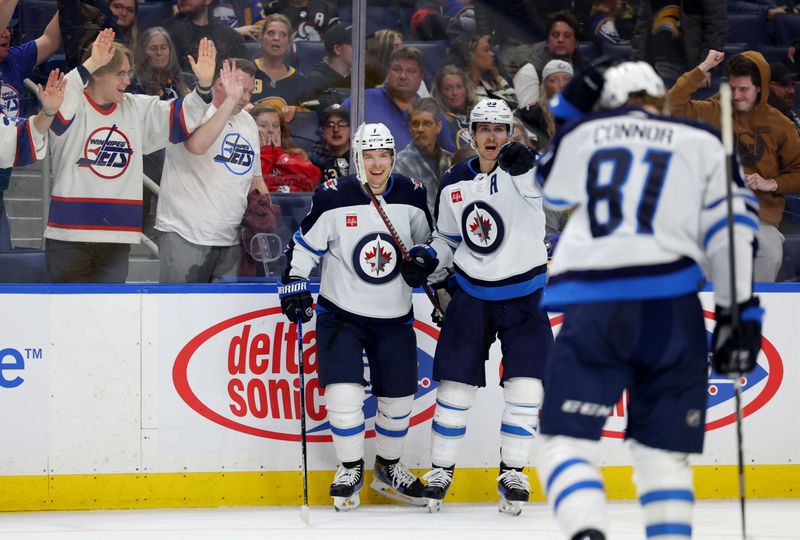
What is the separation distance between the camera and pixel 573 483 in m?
2.29

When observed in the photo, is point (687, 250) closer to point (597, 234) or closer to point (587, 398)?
point (597, 234)

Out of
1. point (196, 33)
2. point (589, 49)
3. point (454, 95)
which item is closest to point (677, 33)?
point (589, 49)

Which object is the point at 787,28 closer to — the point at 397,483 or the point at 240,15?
the point at 240,15

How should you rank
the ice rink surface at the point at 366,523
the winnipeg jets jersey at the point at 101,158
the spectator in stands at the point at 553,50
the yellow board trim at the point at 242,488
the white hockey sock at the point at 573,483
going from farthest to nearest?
the spectator in stands at the point at 553,50, the winnipeg jets jersey at the point at 101,158, the yellow board trim at the point at 242,488, the ice rink surface at the point at 366,523, the white hockey sock at the point at 573,483

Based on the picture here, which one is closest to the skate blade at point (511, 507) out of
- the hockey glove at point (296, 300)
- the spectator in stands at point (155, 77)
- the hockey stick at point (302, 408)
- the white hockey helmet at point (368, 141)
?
the hockey stick at point (302, 408)

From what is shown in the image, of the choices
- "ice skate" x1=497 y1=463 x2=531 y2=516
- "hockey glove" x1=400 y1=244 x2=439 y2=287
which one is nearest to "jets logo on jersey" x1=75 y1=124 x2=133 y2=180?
"hockey glove" x1=400 y1=244 x2=439 y2=287

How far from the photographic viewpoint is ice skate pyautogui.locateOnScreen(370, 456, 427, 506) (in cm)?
412

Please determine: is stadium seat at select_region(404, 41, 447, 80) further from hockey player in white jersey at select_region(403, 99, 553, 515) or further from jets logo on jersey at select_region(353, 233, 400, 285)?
jets logo on jersey at select_region(353, 233, 400, 285)

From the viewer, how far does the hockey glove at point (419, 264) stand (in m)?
4.01

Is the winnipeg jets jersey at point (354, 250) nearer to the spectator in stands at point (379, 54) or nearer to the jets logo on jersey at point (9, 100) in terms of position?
the spectator in stands at point (379, 54)

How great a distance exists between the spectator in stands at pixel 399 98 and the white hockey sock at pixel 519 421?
1.12 meters

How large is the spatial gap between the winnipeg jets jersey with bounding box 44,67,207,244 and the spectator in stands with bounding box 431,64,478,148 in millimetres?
1100

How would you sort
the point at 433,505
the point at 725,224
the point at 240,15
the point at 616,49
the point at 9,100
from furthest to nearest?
the point at 616,49 → the point at 240,15 → the point at 9,100 → the point at 433,505 → the point at 725,224

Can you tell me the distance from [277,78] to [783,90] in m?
2.12
